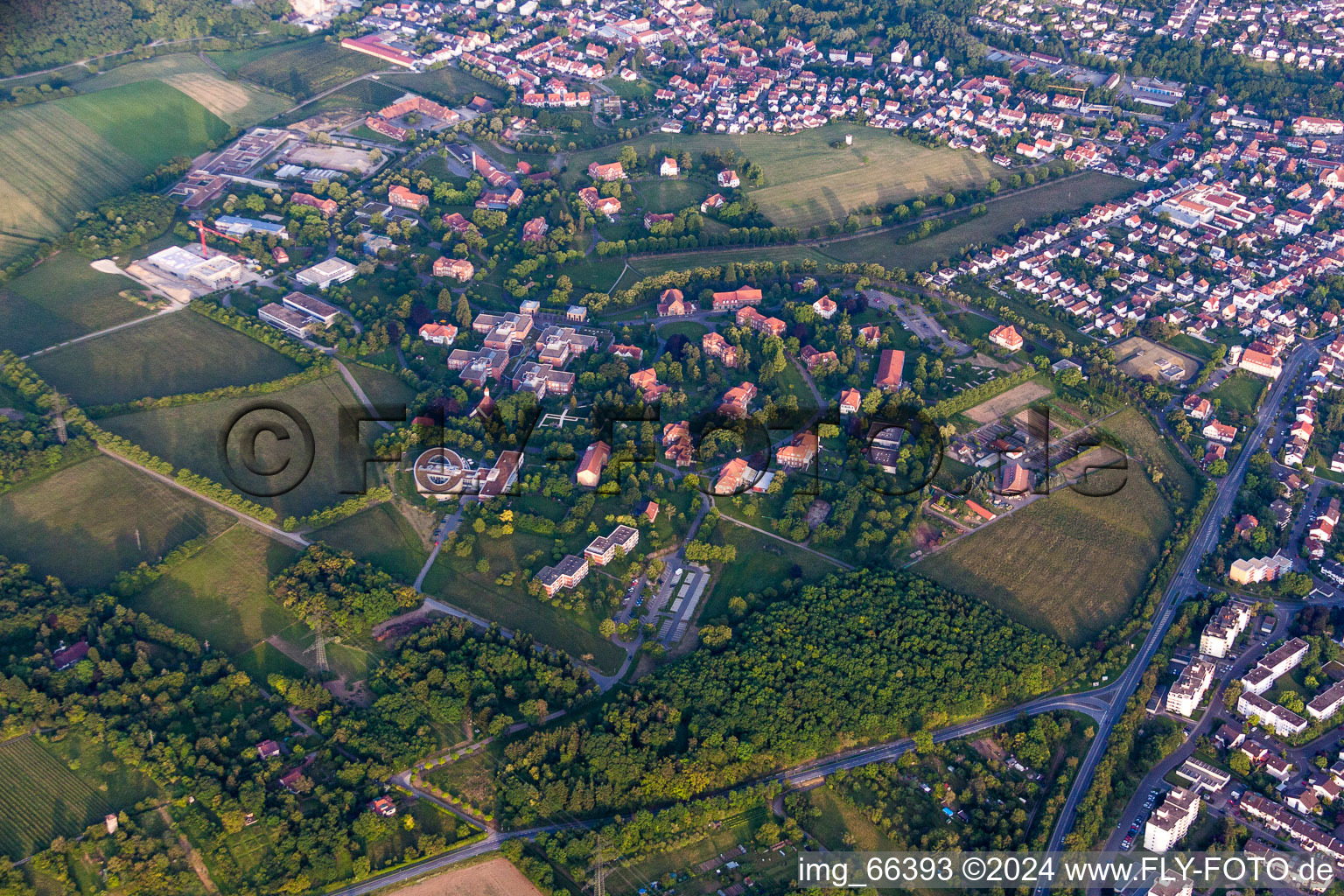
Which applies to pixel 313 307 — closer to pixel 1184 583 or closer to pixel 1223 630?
pixel 1184 583

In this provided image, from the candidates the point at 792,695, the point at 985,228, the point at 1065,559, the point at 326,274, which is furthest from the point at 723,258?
the point at 792,695

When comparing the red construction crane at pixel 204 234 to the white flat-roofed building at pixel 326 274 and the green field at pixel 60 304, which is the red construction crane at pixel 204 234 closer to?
the green field at pixel 60 304

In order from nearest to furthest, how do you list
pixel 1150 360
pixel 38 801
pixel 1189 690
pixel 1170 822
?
pixel 38 801 < pixel 1170 822 < pixel 1189 690 < pixel 1150 360

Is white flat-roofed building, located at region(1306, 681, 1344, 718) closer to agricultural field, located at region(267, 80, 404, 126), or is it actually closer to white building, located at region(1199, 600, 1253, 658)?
white building, located at region(1199, 600, 1253, 658)

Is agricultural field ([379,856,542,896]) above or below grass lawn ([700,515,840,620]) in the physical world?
below

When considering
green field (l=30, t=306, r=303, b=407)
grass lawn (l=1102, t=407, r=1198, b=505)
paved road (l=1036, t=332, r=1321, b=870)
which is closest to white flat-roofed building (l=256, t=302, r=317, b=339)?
green field (l=30, t=306, r=303, b=407)

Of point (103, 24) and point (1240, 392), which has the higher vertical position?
point (103, 24)
